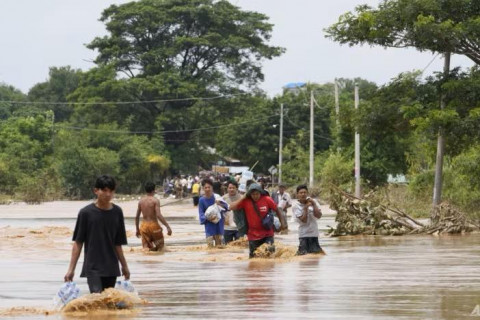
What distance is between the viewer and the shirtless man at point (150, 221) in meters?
22.3

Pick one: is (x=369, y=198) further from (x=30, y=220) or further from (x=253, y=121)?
(x=253, y=121)

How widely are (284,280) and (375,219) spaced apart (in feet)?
45.5

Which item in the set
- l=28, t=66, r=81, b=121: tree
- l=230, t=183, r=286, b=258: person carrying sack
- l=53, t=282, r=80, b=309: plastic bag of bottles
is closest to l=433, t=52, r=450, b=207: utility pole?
l=230, t=183, r=286, b=258: person carrying sack

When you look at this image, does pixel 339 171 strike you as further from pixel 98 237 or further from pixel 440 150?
pixel 98 237

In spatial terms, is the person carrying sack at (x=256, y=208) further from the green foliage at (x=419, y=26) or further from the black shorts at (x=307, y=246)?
the green foliage at (x=419, y=26)

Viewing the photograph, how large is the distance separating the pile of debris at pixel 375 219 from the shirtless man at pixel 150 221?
7.20 meters

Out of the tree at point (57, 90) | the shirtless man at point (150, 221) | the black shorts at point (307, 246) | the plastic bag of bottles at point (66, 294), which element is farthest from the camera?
the tree at point (57, 90)

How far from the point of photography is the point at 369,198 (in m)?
29.9

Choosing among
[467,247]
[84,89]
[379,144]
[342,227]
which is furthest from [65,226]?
[84,89]

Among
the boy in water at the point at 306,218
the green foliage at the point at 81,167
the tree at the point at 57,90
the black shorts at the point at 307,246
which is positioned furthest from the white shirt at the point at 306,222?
the tree at the point at 57,90

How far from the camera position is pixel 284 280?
16203 mm

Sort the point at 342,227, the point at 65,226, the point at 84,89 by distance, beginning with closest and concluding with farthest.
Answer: the point at 342,227 → the point at 65,226 → the point at 84,89

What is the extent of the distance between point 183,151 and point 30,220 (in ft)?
157

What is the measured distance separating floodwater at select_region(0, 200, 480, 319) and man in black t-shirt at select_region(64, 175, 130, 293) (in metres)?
0.47
